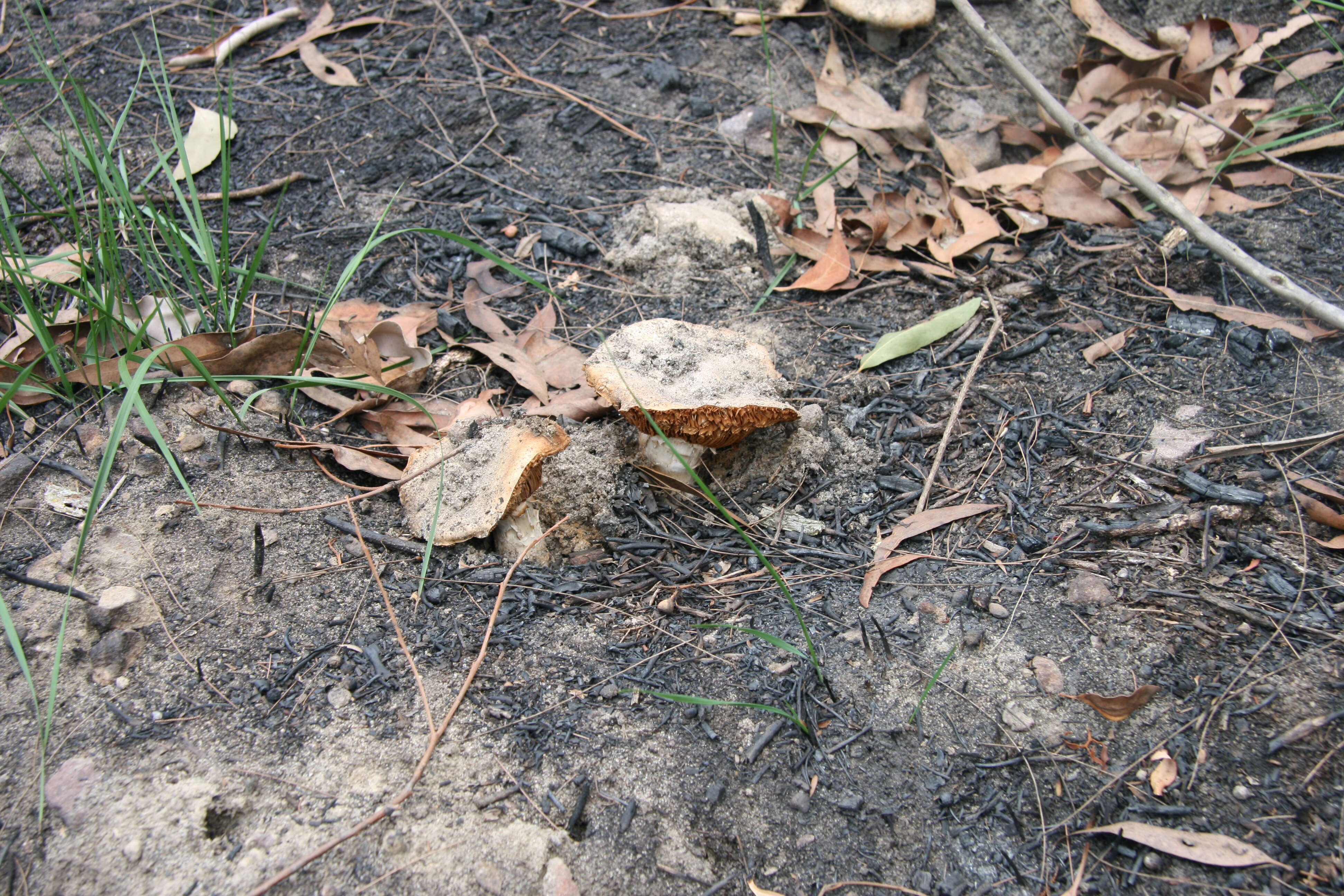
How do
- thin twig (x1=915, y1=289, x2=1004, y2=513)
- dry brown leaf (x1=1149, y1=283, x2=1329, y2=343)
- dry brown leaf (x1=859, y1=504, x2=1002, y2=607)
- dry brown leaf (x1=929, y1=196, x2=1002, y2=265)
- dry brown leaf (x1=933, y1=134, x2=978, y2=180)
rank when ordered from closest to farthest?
dry brown leaf (x1=859, y1=504, x2=1002, y2=607), thin twig (x1=915, y1=289, x2=1004, y2=513), dry brown leaf (x1=1149, y1=283, x2=1329, y2=343), dry brown leaf (x1=929, y1=196, x2=1002, y2=265), dry brown leaf (x1=933, y1=134, x2=978, y2=180)

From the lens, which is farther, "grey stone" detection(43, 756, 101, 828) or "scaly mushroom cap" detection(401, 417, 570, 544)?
"scaly mushroom cap" detection(401, 417, 570, 544)

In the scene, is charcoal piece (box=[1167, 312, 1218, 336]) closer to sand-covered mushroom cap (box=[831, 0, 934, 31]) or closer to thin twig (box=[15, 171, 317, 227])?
sand-covered mushroom cap (box=[831, 0, 934, 31])

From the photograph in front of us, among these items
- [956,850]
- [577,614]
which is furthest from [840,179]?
[956,850]

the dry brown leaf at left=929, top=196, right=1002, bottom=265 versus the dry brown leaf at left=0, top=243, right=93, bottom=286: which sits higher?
the dry brown leaf at left=0, top=243, right=93, bottom=286

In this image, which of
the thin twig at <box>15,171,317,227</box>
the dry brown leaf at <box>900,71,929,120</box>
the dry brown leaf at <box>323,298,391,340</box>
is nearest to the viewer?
the dry brown leaf at <box>323,298,391,340</box>

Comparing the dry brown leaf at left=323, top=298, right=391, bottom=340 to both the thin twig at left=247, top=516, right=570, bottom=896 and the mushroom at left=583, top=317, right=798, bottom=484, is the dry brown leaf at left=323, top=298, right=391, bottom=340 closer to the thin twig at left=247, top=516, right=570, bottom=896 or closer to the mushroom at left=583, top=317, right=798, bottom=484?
the mushroom at left=583, top=317, right=798, bottom=484

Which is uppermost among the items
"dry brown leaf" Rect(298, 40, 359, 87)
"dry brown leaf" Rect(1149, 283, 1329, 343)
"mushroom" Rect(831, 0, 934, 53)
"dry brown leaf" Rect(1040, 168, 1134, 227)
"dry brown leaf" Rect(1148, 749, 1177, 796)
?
"mushroom" Rect(831, 0, 934, 53)

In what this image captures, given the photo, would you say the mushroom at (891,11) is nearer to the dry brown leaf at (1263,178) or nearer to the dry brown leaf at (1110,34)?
the dry brown leaf at (1110,34)

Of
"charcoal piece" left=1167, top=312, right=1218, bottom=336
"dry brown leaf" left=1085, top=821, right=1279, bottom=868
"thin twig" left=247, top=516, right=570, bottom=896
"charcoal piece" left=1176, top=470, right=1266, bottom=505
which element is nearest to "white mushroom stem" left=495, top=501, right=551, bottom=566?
"thin twig" left=247, top=516, right=570, bottom=896
